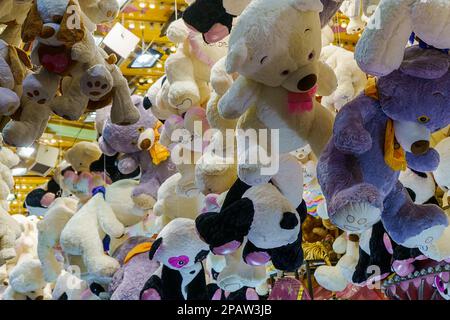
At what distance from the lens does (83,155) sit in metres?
2.19

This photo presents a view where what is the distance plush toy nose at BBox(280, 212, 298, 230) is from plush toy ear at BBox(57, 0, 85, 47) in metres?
0.57

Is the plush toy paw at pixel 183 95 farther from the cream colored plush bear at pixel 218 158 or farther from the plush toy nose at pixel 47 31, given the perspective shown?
the plush toy nose at pixel 47 31

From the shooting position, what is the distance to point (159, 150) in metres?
1.93

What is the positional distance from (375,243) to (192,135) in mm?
549

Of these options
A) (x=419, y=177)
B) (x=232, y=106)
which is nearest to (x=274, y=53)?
(x=232, y=106)

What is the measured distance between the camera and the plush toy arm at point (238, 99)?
1112 millimetres

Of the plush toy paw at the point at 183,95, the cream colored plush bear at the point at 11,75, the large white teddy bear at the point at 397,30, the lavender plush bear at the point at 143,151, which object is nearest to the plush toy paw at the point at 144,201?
the lavender plush bear at the point at 143,151

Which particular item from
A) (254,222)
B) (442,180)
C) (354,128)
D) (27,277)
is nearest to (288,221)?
(254,222)

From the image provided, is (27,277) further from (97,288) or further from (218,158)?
(218,158)

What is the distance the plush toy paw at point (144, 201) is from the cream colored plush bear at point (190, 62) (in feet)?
1.47

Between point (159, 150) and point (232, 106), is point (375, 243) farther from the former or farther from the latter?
point (159, 150)

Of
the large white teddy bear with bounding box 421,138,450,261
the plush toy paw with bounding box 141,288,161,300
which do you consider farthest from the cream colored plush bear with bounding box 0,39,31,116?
the large white teddy bear with bounding box 421,138,450,261

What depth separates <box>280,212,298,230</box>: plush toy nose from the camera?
4.04ft

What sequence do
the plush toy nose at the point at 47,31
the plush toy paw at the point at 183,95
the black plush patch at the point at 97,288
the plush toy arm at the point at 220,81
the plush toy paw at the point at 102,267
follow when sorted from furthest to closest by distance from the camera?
the black plush patch at the point at 97,288
the plush toy paw at the point at 102,267
the plush toy paw at the point at 183,95
the plush toy arm at the point at 220,81
the plush toy nose at the point at 47,31
